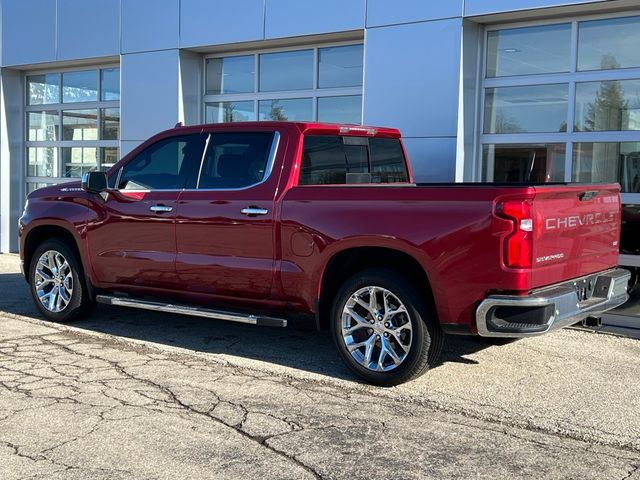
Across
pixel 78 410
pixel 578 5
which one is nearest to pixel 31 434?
pixel 78 410

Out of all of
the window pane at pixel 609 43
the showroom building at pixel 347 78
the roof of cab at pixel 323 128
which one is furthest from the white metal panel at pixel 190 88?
the window pane at pixel 609 43

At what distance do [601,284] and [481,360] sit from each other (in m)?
1.16

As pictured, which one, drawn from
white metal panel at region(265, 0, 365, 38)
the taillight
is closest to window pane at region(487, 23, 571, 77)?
white metal panel at region(265, 0, 365, 38)

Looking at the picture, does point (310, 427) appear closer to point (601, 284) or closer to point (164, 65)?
point (601, 284)

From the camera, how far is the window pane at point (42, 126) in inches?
548

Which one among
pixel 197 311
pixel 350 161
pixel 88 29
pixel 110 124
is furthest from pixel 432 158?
pixel 88 29

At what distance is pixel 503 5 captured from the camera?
8273 millimetres

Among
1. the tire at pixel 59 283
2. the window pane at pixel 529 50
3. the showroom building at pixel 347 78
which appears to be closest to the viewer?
the tire at pixel 59 283

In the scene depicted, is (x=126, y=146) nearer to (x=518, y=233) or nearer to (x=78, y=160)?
(x=78, y=160)

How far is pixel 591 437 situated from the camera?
447cm

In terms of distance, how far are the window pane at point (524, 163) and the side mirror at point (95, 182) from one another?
4540mm

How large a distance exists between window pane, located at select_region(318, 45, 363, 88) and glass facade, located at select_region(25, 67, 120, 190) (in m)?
4.19

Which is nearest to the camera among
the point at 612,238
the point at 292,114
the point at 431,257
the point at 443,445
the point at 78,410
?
the point at 443,445

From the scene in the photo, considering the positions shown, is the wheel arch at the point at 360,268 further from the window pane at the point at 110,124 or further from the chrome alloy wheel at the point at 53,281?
the window pane at the point at 110,124
